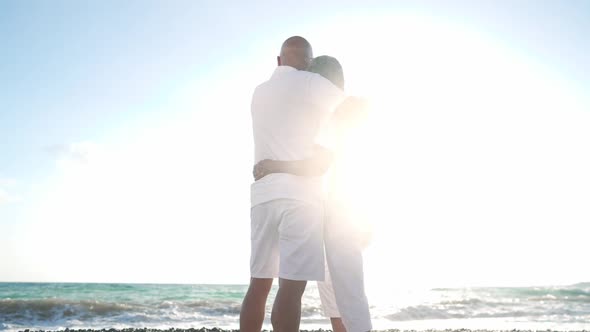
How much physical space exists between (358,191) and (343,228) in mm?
345

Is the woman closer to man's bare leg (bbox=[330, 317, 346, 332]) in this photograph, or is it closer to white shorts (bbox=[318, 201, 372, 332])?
white shorts (bbox=[318, 201, 372, 332])

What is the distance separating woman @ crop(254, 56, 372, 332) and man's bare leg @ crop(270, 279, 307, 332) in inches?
11.3

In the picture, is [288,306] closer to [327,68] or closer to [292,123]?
[292,123]

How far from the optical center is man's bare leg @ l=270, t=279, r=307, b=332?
2674 mm

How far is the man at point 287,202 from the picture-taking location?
2.63 meters

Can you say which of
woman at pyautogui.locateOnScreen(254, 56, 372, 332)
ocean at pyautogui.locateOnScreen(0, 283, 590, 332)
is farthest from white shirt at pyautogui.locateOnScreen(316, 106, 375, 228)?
ocean at pyautogui.locateOnScreen(0, 283, 590, 332)

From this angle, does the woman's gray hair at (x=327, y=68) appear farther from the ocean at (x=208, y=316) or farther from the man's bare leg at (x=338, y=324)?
the ocean at (x=208, y=316)

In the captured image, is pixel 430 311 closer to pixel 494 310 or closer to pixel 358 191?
pixel 494 310

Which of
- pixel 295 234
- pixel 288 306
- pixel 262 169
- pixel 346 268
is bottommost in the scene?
pixel 288 306

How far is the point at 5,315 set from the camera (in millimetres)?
14883

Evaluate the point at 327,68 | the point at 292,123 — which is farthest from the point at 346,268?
the point at 327,68

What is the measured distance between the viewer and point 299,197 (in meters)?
2.64

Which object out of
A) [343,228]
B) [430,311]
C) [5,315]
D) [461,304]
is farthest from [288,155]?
[461,304]

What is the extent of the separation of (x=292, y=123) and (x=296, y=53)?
45 cm
